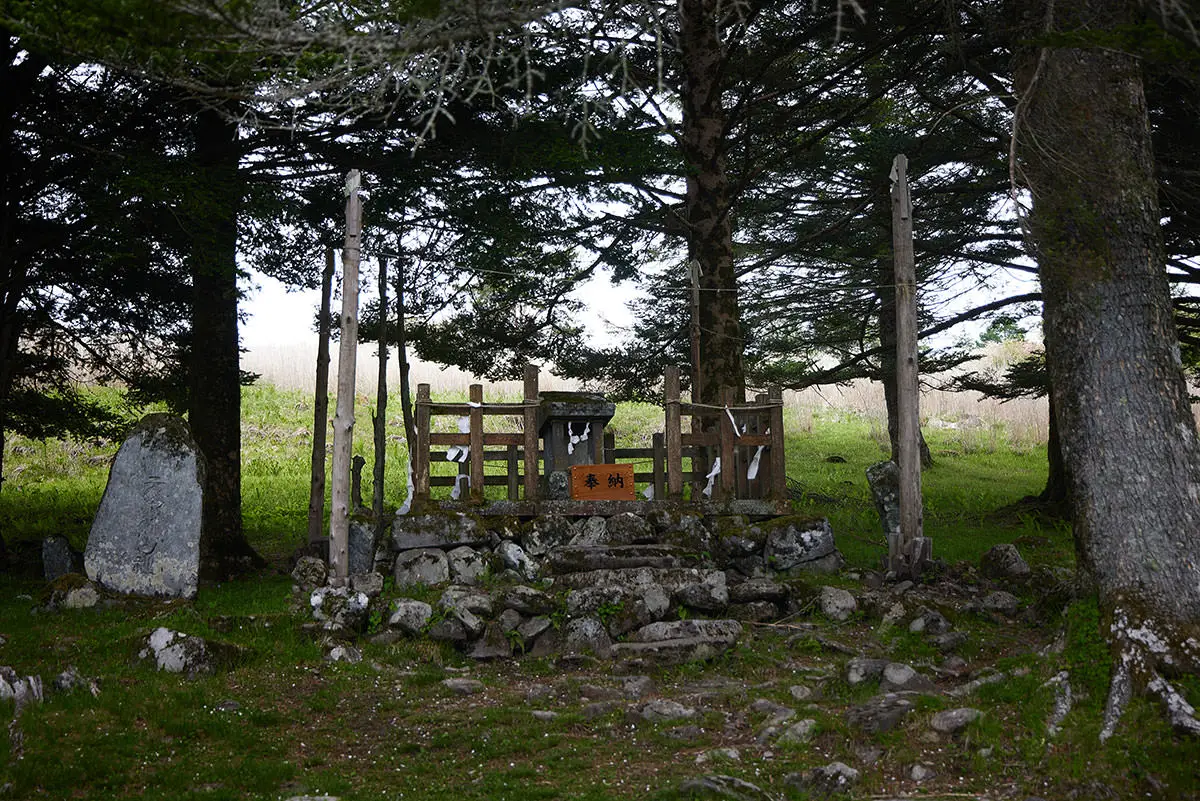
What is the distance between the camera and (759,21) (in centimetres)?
1381

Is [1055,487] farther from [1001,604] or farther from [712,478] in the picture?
[1001,604]

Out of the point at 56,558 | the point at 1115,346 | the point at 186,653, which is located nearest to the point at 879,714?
the point at 1115,346

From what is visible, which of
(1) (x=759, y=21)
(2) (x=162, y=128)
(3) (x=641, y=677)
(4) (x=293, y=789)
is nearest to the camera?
(4) (x=293, y=789)

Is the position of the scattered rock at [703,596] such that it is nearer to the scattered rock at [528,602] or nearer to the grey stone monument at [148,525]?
the scattered rock at [528,602]

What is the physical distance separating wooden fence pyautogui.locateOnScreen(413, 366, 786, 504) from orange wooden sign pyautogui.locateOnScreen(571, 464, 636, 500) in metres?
0.45

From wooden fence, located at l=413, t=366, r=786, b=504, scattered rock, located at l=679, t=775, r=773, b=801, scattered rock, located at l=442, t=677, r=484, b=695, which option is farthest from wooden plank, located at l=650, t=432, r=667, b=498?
scattered rock, located at l=679, t=775, r=773, b=801

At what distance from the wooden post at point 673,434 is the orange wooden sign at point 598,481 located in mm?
586

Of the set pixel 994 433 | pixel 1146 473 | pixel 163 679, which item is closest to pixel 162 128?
pixel 163 679

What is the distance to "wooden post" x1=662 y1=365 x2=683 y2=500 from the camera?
11359mm

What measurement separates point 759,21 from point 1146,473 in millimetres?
9537

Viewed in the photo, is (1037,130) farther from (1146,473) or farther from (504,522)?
(504,522)

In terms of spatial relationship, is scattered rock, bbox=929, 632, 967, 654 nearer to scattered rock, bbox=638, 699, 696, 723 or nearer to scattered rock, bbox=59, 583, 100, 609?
scattered rock, bbox=638, 699, 696, 723

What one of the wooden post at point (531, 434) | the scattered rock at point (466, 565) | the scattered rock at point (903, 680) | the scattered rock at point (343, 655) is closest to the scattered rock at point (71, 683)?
the scattered rock at point (343, 655)

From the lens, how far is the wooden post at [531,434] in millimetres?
11008
